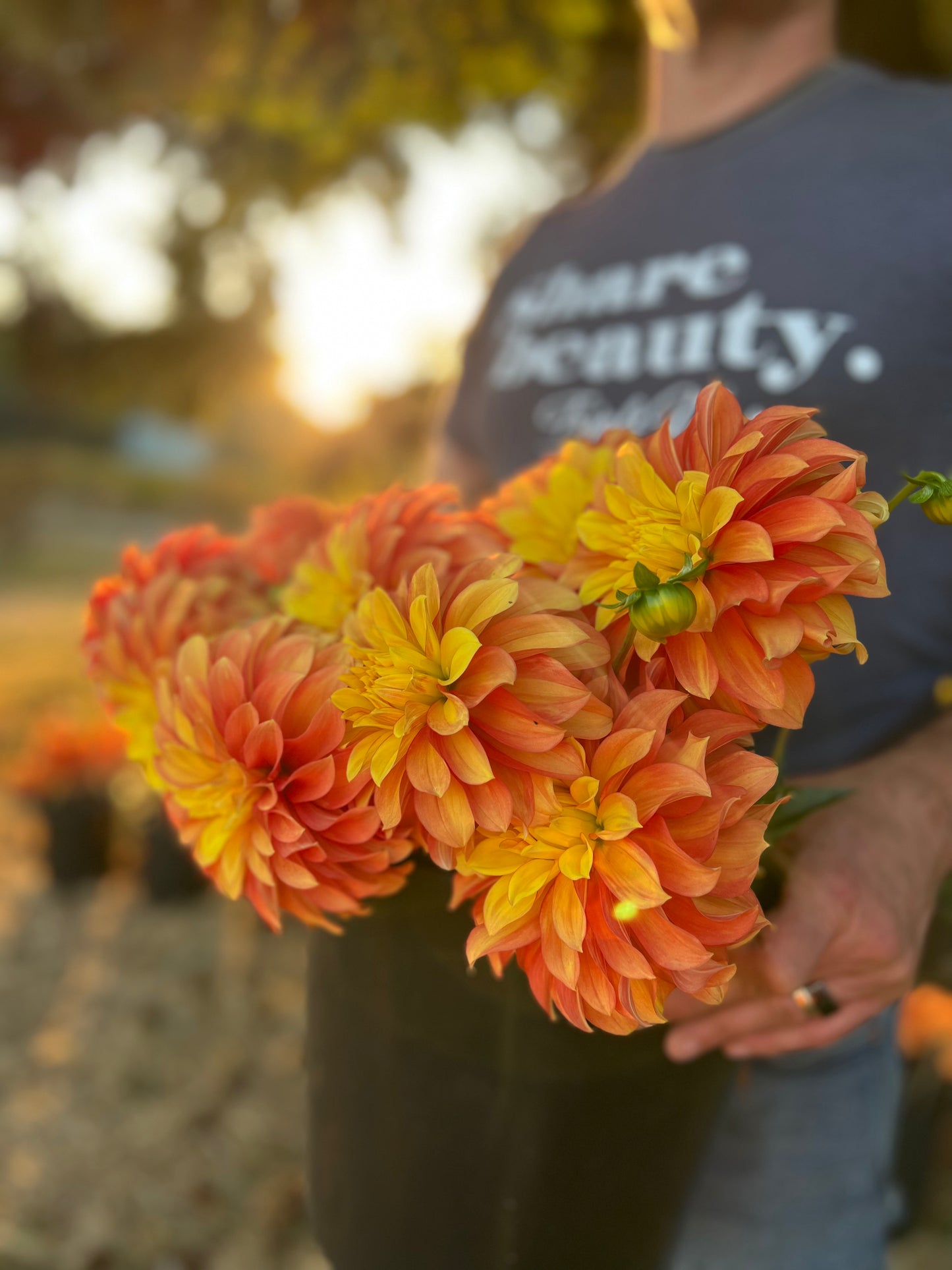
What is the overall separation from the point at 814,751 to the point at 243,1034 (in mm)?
1852

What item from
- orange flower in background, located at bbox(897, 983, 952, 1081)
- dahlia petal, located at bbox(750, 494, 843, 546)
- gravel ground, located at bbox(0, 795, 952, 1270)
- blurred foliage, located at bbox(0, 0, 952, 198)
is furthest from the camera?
blurred foliage, located at bbox(0, 0, 952, 198)

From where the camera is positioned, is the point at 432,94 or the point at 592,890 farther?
the point at 432,94

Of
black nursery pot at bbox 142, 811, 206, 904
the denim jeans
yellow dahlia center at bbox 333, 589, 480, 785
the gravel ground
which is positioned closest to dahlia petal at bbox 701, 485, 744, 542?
yellow dahlia center at bbox 333, 589, 480, 785

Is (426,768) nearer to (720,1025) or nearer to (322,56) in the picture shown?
(720,1025)

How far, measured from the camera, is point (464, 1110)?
0.47 metres

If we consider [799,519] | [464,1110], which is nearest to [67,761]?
[464,1110]

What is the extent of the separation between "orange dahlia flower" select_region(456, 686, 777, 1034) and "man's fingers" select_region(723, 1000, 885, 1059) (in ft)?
0.63

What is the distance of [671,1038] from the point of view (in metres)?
0.48

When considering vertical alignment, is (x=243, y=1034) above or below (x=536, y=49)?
below

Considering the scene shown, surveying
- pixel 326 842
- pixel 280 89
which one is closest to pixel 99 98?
pixel 280 89

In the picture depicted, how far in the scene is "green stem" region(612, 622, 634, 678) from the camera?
14.8 inches

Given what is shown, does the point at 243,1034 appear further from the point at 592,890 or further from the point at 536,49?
the point at 536,49

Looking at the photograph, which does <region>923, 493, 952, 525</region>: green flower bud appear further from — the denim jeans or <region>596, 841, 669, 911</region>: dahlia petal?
the denim jeans

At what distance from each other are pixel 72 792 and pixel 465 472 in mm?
2006
